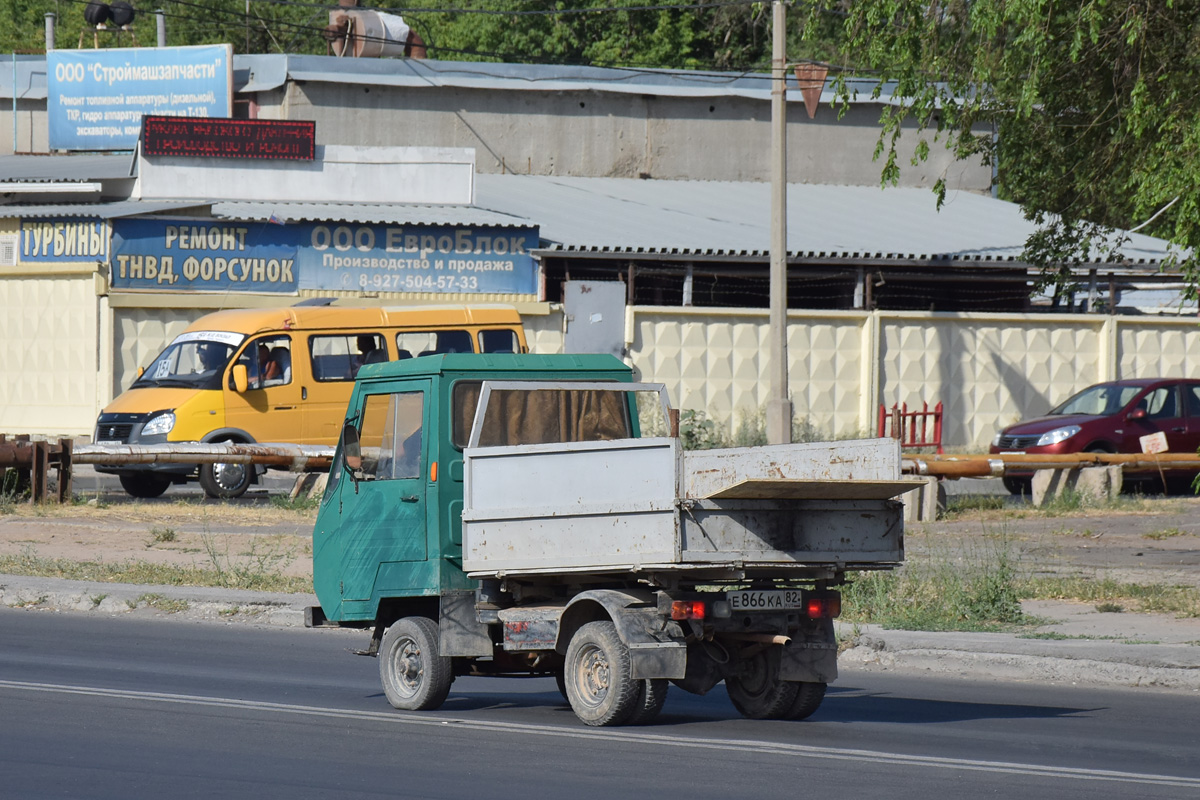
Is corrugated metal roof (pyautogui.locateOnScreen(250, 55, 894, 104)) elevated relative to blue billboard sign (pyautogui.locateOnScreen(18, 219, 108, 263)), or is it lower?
elevated

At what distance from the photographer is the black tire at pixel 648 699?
8672 millimetres

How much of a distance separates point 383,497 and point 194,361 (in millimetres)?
13655

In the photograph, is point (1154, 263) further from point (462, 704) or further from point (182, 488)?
point (462, 704)

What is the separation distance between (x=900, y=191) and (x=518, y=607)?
30.5 metres

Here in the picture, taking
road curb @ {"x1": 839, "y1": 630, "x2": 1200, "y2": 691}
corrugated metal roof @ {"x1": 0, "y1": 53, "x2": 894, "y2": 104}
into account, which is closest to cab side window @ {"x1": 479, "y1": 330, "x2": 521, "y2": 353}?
road curb @ {"x1": 839, "y1": 630, "x2": 1200, "y2": 691}

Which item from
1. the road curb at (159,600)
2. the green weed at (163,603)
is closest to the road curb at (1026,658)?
the road curb at (159,600)

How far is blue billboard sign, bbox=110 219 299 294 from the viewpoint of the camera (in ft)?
89.7

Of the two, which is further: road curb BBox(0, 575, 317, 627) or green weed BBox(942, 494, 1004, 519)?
green weed BBox(942, 494, 1004, 519)

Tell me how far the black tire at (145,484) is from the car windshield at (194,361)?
1332 mm

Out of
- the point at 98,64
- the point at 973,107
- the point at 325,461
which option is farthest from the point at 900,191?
the point at 973,107

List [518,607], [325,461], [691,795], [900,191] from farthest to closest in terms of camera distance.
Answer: [900,191]
[325,461]
[518,607]
[691,795]

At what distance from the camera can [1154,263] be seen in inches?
1229

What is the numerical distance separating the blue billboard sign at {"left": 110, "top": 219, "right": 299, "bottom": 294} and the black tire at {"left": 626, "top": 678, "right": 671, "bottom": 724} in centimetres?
2048

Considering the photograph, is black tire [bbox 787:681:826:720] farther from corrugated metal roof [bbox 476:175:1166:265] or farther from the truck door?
corrugated metal roof [bbox 476:175:1166:265]
